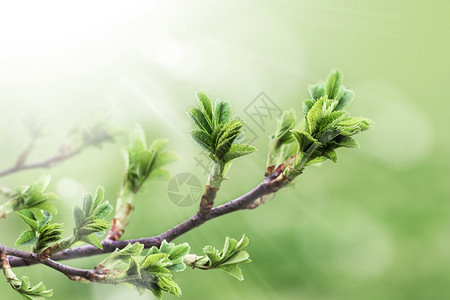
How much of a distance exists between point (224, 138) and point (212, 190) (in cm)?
15

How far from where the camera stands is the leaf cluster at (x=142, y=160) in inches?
49.5

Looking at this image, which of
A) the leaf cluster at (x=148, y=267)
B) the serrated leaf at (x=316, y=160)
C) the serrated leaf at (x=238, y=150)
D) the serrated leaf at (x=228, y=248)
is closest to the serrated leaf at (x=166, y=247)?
the leaf cluster at (x=148, y=267)

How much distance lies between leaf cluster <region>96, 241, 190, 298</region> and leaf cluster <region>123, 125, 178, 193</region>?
0.29 m

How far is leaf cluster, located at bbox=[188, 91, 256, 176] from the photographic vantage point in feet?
3.10

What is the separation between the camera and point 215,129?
952 millimetres

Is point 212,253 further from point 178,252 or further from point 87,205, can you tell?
point 87,205

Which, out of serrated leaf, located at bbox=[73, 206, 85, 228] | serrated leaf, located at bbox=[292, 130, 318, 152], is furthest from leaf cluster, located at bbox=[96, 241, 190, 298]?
serrated leaf, located at bbox=[292, 130, 318, 152]

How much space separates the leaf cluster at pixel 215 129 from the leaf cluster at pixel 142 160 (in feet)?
1.03

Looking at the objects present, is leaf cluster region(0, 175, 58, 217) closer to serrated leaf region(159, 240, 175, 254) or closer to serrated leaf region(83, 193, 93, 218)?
serrated leaf region(83, 193, 93, 218)

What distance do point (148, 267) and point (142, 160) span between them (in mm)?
378

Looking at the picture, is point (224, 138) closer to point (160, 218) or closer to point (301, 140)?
point (301, 140)

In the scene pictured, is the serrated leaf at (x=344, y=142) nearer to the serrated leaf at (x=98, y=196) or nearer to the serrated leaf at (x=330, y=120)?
the serrated leaf at (x=330, y=120)

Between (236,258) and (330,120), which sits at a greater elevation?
(330,120)

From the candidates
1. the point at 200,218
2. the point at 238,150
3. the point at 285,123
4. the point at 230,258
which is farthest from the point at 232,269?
the point at 285,123
